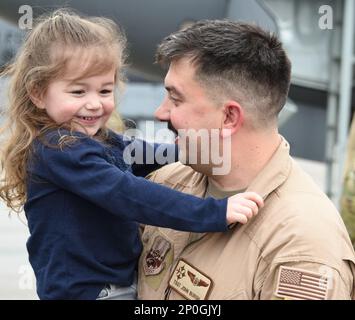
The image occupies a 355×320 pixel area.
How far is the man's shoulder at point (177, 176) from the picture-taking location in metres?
2.35

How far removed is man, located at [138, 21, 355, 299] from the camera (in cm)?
193

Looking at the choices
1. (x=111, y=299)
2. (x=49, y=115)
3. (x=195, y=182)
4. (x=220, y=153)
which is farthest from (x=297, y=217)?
(x=49, y=115)

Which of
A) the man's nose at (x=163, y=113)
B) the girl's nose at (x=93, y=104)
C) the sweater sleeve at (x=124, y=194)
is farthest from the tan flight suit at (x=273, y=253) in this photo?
the girl's nose at (x=93, y=104)

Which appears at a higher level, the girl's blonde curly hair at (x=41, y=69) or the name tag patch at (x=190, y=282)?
the girl's blonde curly hair at (x=41, y=69)

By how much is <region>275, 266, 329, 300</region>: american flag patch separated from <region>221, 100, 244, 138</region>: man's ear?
48cm

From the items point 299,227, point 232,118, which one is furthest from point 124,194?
point 299,227

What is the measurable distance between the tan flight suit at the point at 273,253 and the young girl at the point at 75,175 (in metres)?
0.11

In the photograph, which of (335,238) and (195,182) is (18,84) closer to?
(195,182)

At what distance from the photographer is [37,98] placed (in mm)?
2293

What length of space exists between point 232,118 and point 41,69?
599mm

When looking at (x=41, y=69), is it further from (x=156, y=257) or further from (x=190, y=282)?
(x=190, y=282)

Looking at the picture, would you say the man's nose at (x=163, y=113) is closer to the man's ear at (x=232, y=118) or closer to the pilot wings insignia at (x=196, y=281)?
the man's ear at (x=232, y=118)

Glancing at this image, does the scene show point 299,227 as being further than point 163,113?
No
